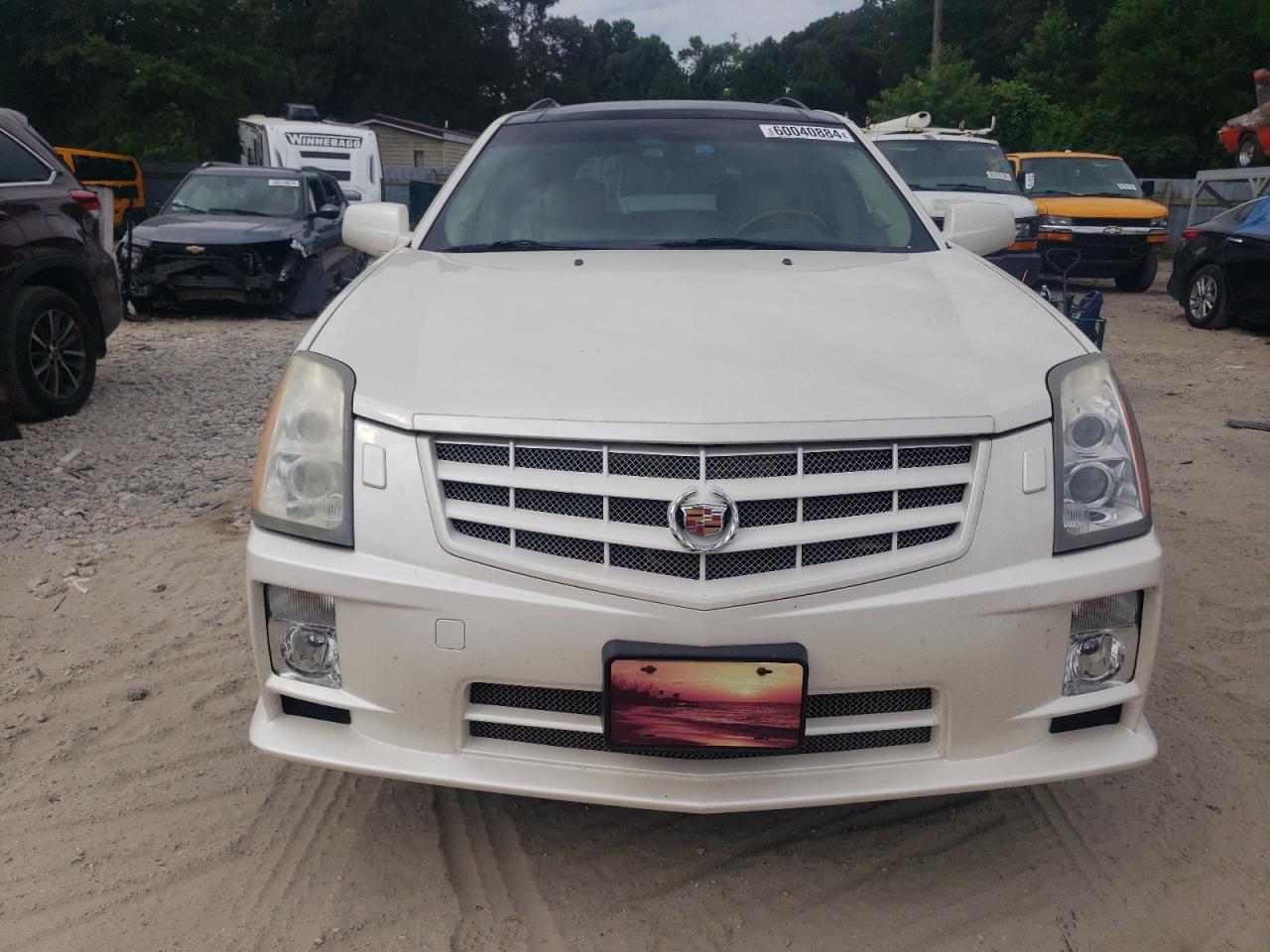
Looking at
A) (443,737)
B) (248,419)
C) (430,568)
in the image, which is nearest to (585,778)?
(443,737)

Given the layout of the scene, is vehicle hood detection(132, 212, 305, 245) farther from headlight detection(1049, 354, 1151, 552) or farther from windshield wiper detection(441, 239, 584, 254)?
headlight detection(1049, 354, 1151, 552)

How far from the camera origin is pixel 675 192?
3551 millimetres

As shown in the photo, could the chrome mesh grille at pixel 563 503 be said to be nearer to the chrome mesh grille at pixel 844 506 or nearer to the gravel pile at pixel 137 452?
the chrome mesh grille at pixel 844 506

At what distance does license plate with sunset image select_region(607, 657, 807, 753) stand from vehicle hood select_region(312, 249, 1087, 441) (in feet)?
1.41

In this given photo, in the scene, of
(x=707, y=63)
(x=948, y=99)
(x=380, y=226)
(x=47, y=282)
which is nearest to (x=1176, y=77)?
(x=948, y=99)

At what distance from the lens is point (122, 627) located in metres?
3.72

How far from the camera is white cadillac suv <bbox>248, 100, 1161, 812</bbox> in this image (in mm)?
2070

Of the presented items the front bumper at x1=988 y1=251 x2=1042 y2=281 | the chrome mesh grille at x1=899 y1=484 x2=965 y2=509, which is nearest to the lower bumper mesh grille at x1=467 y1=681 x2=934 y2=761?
the chrome mesh grille at x1=899 y1=484 x2=965 y2=509

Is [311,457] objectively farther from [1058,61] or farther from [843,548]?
[1058,61]

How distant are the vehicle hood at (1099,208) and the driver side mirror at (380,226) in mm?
12483

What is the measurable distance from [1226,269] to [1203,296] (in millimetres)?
549

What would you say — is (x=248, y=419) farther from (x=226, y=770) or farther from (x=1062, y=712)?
(x=1062, y=712)

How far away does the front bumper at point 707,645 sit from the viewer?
2.07 metres

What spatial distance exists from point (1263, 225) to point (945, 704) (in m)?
10.4
